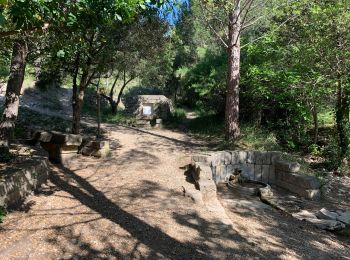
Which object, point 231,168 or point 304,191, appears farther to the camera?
point 231,168

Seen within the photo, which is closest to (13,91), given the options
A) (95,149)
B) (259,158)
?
(95,149)

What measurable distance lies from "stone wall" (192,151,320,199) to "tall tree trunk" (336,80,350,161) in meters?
2.48

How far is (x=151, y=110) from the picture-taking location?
61.5 feet

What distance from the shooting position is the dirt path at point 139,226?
15.0ft

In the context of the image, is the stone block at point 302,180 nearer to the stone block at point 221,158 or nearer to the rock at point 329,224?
the stone block at point 221,158

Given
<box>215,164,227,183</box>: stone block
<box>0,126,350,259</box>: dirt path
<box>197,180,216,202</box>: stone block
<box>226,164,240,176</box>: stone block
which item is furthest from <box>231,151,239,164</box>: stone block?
<box>197,180,216,202</box>: stone block

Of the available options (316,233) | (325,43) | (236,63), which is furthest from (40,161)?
(325,43)

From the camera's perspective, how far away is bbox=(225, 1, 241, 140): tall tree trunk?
1148 cm

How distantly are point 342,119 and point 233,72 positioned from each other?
365cm

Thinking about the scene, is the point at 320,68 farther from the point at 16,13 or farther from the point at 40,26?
the point at 16,13

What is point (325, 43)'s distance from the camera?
1032 centimetres

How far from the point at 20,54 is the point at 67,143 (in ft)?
9.32

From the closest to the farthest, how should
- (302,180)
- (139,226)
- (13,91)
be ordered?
(139,226), (13,91), (302,180)

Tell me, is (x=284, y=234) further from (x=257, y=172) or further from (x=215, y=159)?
(x=257, y=172)
